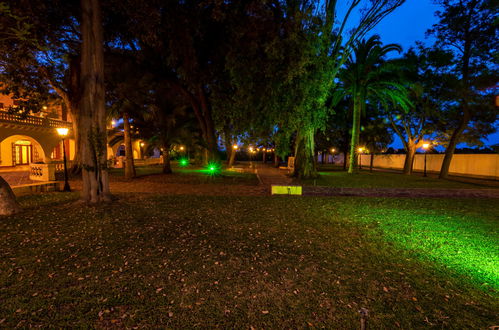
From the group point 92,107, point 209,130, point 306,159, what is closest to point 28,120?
point 209,130

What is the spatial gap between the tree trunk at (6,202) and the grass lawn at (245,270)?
0.32 m

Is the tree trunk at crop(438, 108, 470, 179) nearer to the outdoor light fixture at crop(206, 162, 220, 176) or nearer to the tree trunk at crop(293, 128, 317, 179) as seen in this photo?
the tree trunk at crop(293, 128, 317, 179)

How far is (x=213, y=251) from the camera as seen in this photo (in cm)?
434

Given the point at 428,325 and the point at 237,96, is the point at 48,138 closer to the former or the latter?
the point at 237,96

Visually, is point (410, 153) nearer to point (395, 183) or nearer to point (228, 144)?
point (395, 183)

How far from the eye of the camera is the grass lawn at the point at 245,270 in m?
2.66

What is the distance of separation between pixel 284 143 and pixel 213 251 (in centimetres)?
1077

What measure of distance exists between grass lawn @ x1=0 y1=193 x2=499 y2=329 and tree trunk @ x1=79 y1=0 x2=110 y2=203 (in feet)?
4.76

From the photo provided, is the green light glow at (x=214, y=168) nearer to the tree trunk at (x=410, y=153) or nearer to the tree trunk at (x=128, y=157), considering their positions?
the tree trunk at (x=128, y=157)

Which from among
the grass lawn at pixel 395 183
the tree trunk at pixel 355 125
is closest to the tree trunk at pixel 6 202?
the grass lawn at pixel 395 183

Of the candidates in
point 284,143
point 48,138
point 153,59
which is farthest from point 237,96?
point 48,138

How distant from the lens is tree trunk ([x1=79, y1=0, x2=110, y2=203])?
24.5 ft

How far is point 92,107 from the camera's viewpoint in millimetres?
7695

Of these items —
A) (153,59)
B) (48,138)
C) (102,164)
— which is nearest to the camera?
(102,164)
